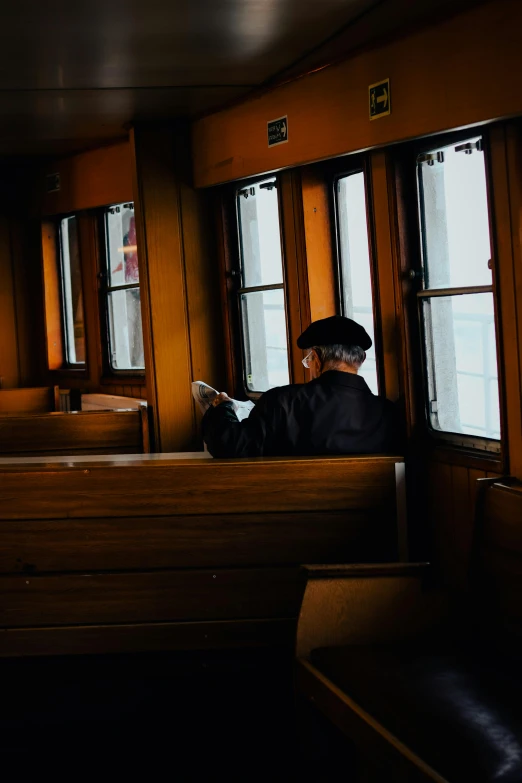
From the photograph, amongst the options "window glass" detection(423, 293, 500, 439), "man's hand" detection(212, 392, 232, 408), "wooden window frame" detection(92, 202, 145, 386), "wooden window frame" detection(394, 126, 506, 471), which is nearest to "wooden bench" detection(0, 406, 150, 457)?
"wooden window frame" detection(92, 202, 145, 386)

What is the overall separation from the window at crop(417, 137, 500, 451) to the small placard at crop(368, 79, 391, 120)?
256 mm

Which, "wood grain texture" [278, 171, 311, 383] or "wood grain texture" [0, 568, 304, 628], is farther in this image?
"wood grain texture" [278, 171, 311, 383]

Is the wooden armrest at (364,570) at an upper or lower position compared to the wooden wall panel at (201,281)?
lower

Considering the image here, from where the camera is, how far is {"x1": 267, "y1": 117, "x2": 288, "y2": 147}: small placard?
4.57m

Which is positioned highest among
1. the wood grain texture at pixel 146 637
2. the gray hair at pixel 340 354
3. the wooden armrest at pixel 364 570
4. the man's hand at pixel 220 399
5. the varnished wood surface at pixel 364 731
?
the gray hair at pixel 340 354

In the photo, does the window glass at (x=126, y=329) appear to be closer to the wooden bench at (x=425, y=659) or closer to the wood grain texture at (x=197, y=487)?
the wood grain texture at (x=197, y=487)

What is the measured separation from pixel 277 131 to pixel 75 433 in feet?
6.69

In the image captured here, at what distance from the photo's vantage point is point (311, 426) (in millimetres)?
3838

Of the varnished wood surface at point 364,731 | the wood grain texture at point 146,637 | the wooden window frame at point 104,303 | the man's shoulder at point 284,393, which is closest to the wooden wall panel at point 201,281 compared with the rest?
the wooden window frame at point 104,303

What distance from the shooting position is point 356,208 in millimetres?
4402

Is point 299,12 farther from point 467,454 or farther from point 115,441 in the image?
point 115,441

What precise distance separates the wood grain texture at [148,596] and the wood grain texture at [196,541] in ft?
0.14

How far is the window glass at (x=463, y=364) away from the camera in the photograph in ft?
11.5

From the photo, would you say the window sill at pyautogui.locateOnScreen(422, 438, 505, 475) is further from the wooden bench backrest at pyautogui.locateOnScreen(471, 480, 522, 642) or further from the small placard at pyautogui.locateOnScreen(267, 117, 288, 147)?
the small placard at pyautogui.locateOnScreen(267, 117, 288, 147)
